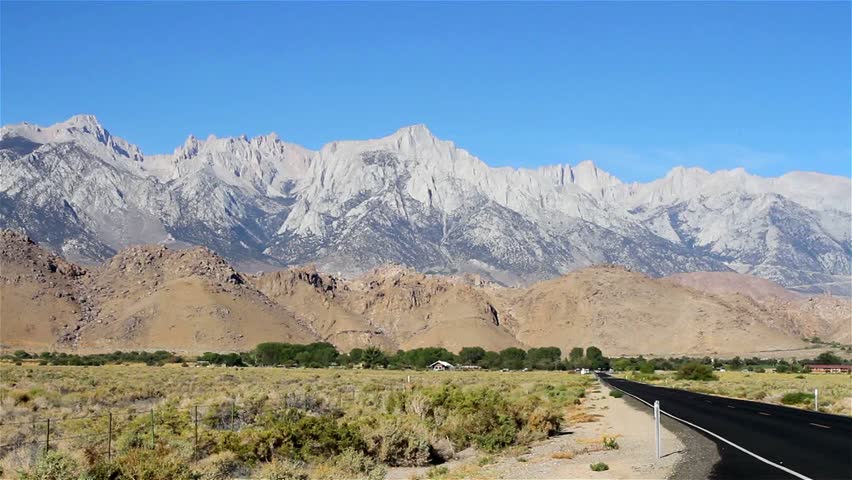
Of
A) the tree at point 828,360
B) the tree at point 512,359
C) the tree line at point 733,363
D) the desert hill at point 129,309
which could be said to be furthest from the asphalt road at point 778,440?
the desert hill at point 129,309

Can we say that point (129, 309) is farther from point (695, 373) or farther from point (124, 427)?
point (124, 427)

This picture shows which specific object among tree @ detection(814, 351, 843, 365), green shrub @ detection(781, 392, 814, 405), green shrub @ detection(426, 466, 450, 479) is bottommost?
green shrub @ detection(426, 466, 450, 479)

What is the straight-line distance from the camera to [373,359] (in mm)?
143625

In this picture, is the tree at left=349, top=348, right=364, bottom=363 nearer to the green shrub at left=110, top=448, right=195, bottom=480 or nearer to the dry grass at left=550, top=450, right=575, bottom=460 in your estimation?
the dry grass at left=550, top=450, right=575, bottom=460

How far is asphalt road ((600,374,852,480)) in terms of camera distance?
61.9 ft

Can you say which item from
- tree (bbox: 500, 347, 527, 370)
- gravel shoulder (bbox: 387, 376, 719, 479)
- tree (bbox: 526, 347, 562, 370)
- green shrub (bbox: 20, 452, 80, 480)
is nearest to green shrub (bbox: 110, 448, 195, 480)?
green shrub (bbox: 20, 452, 80, 480)

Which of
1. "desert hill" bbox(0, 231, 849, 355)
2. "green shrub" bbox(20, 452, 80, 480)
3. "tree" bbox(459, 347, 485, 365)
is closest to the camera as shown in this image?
"green shrub" bbox(20, 452, 80, 480)

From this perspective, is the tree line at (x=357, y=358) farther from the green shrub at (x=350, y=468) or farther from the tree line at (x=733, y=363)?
the green shrub at (x=350, y=468)

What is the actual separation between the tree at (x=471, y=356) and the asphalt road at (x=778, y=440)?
11683cm

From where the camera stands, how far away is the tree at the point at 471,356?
156 meters

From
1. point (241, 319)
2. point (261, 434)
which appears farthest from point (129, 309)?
point (261, 434)

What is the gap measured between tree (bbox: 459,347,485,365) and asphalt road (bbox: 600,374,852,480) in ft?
383

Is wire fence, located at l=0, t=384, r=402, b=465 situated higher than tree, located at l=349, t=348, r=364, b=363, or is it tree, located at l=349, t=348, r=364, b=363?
tree, located at l=349, t=348, r=364, b=363

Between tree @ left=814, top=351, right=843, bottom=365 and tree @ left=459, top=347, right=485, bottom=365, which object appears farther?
tree @ left=459, top=347, right=485, bottom=365
